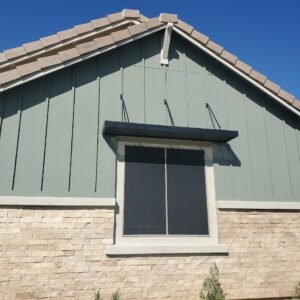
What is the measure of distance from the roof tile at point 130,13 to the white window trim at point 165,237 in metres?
2.76

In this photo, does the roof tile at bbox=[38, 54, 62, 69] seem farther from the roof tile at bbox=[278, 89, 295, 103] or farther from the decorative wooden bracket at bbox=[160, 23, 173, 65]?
the roof tile at bbox=[278, 89, 295, 103]

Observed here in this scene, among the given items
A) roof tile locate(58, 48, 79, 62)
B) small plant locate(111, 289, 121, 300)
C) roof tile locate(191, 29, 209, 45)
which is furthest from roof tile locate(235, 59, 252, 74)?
small plant locate(111, 289, 121, 300)

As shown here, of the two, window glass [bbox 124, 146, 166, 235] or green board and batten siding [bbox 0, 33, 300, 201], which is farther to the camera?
window glass [bbox 124, 146, 166, 235]

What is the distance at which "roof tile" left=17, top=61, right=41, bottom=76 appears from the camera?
5473 mm

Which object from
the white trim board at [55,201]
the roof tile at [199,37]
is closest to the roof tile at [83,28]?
the roof tile at [199,37]

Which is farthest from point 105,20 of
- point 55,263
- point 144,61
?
point 55,263

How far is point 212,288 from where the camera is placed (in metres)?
5.58

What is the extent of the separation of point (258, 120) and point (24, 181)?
462cm

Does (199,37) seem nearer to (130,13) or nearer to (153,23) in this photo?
(153,23)

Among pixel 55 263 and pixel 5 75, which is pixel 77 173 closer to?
pixel 55 263

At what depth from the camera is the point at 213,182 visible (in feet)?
20.8

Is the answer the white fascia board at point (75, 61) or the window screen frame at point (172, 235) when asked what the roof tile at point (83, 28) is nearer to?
the white fascia board at point (75, 61)

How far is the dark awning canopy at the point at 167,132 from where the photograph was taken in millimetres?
5863

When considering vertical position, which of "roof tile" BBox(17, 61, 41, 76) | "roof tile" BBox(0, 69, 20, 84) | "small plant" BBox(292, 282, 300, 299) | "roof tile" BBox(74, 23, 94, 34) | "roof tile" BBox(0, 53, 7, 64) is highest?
"roof tile" BBox(74, 23, 94, 34)
